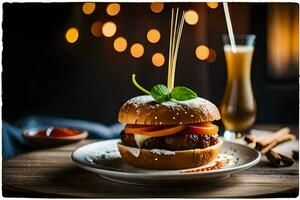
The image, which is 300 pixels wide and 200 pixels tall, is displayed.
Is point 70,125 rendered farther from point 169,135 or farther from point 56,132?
point 169,135

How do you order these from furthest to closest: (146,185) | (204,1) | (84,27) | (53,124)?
(53,124) < (84,27) < (204,1) < (146,185)

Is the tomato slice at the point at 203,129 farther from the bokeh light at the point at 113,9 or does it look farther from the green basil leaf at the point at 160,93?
the bokeh light at the point at 113,9

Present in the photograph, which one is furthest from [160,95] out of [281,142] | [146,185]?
[281,142]

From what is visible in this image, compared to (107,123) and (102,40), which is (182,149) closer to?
(102,40)

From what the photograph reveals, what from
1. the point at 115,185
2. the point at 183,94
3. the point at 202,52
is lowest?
the point at 115,185

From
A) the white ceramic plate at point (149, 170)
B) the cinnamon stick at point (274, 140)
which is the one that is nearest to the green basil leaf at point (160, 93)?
the white ceramic plate at point (149, 170)

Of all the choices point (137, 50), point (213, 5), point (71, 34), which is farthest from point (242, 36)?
point (71, 34)

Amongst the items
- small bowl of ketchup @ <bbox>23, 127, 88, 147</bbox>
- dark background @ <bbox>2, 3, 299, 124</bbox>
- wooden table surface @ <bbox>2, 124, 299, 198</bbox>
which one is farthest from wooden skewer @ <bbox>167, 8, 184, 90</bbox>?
small bowl of ketchup @ <bbox>23, 127, 88, 147</bbox>

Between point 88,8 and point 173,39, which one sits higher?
point 88,8
